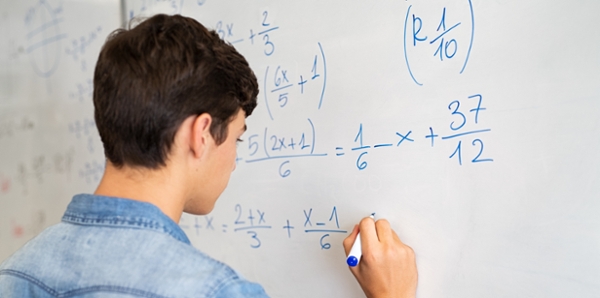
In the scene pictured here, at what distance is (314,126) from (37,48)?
3.35 feet


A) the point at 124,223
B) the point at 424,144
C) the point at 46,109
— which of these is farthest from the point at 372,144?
the point at 46,109

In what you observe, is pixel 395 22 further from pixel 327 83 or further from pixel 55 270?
pixel 55 270

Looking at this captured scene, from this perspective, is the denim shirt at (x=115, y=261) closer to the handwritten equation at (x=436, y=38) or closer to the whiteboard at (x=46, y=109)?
the handwritten equation at (x=436, y=38)

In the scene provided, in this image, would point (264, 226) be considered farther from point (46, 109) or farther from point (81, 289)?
point (46, 109)

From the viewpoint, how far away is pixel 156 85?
1.85ft

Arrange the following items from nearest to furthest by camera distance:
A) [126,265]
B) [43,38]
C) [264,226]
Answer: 1. [126,265]
2. [264,226]
3. [43,38]

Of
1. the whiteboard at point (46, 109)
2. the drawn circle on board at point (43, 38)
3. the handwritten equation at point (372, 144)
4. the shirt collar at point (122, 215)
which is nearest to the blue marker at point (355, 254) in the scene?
the handwritten equation at point (372, 144)

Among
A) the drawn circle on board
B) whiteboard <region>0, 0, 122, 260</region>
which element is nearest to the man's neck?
whiteboard <region>0, 0, 122, 260</region>

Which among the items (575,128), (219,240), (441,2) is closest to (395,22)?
(441,2)

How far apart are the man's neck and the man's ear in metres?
0.04

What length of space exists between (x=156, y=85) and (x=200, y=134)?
0.08 meters

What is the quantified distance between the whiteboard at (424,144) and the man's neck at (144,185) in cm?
30

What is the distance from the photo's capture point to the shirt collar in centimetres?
57

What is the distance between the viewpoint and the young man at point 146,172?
525 mm
